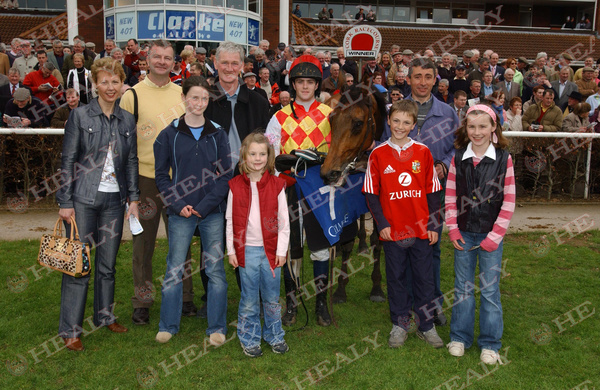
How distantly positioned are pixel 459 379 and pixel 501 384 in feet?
0.89

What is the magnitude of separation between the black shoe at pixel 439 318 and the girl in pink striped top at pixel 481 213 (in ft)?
1.62

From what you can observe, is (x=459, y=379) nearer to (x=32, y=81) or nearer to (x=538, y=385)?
(x=538, y=385)

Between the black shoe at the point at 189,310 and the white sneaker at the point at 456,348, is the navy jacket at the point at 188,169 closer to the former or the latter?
the black shoe at the point at 189,310

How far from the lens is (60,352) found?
3848 millimetres

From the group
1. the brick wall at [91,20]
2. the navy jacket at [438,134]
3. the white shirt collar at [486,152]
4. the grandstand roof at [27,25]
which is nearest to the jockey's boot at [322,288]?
the navy jacket at [438,134]

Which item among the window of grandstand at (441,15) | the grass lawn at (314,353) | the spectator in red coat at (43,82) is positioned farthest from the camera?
the window of grandstand at (441,15)

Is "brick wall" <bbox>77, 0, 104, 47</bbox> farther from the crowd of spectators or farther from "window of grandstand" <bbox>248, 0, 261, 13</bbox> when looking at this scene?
the crowd of spectators

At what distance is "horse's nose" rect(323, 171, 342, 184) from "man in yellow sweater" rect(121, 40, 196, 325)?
1394 millimetres

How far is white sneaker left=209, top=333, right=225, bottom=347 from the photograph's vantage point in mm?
3973

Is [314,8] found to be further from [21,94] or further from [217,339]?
[217,339]

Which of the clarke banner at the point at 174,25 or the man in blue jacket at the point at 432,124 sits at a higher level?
the clarke banner at the point at 174,25

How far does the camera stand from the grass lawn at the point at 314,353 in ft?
11.5

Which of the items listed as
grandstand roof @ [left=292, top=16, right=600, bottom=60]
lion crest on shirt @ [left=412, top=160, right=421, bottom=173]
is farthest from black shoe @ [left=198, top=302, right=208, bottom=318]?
grandstand roof @ [left=292, top=16, right=600, bottom=60]

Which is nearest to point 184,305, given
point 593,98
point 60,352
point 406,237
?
point 60,352
